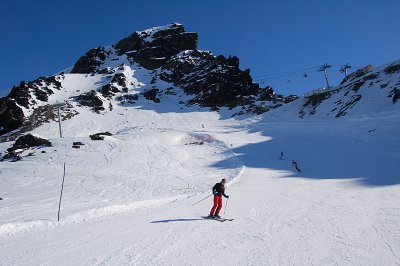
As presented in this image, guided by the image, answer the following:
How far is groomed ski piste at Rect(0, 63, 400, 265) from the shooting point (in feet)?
33.4

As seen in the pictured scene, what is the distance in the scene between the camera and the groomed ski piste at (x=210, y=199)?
10.2 meters

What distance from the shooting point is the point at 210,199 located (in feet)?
60.8

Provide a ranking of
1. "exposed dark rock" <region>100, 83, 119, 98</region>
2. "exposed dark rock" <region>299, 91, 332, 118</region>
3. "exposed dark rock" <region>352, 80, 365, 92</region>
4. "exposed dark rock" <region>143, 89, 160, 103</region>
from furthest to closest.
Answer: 1. "exposed dark rock" <region>100, 83, 119, 98</region>
2. "exposed dark rock" <region>143, 89, 160, 103</region>
3. "exposed dark rock" <region>299, 91, 332, 118</region>
4. "exposed dark rock" <region>352, 80, 365, 92</region>

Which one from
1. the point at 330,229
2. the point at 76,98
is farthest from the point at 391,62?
the point at 76,98

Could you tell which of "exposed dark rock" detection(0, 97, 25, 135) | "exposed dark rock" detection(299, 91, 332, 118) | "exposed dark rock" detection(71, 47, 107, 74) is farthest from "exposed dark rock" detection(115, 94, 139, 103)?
"exposed dark rock" detection(299, 91, 332, 118)

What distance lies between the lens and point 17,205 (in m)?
18.0

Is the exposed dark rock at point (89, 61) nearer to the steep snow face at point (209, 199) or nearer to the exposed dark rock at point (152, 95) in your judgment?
the exposed dark rock at point (152, 95)

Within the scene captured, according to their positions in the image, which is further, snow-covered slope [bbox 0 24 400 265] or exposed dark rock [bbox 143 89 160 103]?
exposed dark rock [bbox 143 89 160 103]

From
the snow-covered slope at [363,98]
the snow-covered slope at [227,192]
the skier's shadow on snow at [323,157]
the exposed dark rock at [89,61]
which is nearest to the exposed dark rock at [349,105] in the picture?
the snow-covered slope at [363,98]

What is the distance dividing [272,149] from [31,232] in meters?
27.1

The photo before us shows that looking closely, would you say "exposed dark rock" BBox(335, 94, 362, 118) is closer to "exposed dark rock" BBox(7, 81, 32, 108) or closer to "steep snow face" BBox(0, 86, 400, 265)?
"steep snow face" BBox(0, 86, 400, 265)

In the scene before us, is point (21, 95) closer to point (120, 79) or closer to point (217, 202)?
point (120, 79)

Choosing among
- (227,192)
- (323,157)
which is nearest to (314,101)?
(323,157)

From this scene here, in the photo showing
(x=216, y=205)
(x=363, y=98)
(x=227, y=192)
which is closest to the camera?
(x=216, y=205)
